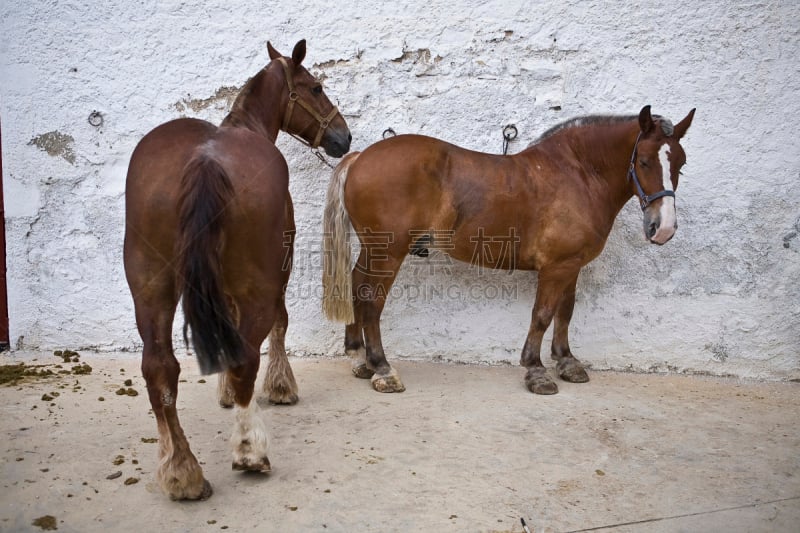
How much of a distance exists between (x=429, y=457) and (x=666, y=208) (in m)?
2.12

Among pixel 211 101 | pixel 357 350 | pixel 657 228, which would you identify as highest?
pixel 211 101

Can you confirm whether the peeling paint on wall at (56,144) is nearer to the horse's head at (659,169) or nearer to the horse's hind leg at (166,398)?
the horse's hind leg at (166,398)

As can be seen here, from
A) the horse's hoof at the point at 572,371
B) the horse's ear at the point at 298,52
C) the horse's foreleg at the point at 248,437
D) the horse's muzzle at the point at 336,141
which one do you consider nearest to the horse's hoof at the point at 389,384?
the horse's hoof at the point at 572,371

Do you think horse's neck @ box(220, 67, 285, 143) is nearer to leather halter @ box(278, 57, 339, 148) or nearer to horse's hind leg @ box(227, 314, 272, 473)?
leather halter @ box(278, 57, 339, 148)

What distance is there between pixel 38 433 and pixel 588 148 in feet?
12.2

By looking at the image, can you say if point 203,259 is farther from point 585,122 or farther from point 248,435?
point 585,122

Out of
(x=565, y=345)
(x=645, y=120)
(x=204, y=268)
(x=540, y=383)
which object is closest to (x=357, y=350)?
(x=540, y=383)

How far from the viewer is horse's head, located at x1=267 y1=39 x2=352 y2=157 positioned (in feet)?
11.9

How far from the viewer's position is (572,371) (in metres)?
4.22

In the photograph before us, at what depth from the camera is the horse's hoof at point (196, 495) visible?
2.48 m

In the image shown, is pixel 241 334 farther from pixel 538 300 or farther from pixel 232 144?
pixel 538 300

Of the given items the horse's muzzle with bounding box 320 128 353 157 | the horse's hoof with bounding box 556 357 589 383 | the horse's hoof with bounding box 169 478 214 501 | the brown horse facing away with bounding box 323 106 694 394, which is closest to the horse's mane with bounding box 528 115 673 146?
the brown horse facing away with bounding box 323 106 694 394

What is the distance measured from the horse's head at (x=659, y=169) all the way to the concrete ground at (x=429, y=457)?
1152 millimetres

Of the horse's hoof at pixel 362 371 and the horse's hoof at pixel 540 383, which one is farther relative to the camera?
the horse's hoof at pixel 362 371
